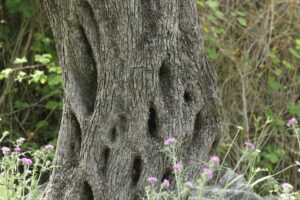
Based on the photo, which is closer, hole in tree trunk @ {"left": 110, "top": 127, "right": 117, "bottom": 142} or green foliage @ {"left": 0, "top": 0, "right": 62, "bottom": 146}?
hole in tree trunk @ {"left": 110, "top": 127, "right": 117, "bottom": 142}

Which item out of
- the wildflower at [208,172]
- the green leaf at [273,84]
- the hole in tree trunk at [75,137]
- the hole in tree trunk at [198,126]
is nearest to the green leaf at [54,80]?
the green leaf at [273,84]

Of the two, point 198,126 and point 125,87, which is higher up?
point 125,87

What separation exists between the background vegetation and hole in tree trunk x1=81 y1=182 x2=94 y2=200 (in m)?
3.42

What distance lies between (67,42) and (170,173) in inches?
32.6

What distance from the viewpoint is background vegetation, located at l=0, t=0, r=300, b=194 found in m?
7.10

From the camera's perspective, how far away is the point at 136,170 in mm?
3539

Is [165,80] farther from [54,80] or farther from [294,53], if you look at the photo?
[294,53]

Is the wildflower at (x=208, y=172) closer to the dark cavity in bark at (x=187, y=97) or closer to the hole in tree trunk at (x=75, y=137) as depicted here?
the dark cavity in bark at (x=187, y=97)

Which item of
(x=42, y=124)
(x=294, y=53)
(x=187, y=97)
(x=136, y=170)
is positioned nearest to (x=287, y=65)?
(x=294, y=53)

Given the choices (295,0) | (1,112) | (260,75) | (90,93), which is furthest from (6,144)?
(90,93)

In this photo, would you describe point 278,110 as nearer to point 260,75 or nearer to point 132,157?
point 260,75

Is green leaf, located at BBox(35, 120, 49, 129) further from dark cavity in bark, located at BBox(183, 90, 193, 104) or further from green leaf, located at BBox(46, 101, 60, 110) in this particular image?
dark cavity in bark, located at BBox(183, 90, 193, 104)

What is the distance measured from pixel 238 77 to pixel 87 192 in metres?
3.89

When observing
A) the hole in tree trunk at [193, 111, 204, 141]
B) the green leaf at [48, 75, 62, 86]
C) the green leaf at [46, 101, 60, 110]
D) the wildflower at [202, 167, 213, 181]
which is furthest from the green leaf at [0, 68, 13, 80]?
the wildflower at [202, 167, 213, 181]
